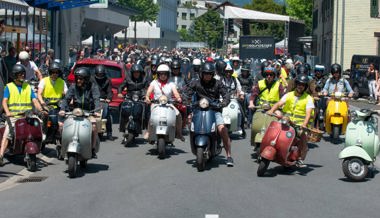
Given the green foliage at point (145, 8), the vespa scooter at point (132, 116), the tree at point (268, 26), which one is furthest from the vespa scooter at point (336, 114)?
the green foliage at point (145, 8)

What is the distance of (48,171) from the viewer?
11.9 meters

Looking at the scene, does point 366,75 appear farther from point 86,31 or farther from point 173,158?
point 86,31

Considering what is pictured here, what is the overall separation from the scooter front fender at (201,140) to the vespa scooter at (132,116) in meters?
3.18

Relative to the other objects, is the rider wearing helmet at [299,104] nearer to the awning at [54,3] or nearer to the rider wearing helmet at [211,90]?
the rider wearing helmet at [211,90]

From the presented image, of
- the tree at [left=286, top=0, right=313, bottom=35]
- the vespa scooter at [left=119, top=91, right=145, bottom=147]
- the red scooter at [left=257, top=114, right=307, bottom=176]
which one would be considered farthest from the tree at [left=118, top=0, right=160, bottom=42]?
the red scooter at [left=257, top=114, right=307, bottom=176]

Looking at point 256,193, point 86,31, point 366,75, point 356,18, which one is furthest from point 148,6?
point 256,193

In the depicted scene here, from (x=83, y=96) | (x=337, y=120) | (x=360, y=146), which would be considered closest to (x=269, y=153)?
(x=360, y=146)

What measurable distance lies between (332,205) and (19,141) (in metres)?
4.99

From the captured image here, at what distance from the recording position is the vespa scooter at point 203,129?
11.7m

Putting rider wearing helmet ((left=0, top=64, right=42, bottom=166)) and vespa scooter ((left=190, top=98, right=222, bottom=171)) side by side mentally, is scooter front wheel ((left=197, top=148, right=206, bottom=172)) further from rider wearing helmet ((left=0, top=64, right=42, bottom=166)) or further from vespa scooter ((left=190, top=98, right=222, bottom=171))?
rider wearing helmet ((left=0, top=64, right=42, bottom=166))

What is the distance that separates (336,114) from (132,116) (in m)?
4.49

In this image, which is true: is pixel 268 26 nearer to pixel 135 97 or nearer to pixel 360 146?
pixel 135 97

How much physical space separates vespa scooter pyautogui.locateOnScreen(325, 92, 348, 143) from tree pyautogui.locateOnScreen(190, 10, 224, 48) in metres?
130

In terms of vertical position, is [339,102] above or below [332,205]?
above
